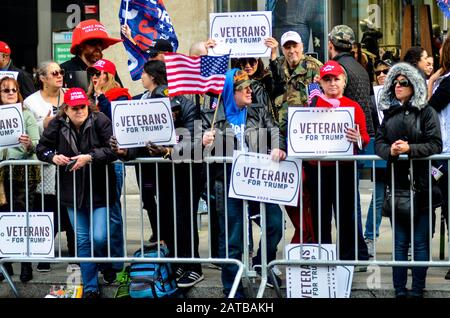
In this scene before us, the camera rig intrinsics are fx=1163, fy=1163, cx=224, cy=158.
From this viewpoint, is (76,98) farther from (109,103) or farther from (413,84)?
(413,84)

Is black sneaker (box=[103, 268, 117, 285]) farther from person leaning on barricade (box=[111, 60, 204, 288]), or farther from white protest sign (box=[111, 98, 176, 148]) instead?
white protest sign (box=[111, 98, 176, 148])

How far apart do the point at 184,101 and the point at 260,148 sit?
80cm

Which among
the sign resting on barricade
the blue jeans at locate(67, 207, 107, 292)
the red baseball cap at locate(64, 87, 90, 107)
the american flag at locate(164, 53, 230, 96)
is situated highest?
the american flag at locate(164, 53, 230, 96)

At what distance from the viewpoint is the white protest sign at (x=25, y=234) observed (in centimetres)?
941

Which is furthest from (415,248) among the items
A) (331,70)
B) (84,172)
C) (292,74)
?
(84,172)

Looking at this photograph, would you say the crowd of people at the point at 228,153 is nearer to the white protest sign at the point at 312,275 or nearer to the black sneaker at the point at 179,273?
the black sneaker at the point at 179,273

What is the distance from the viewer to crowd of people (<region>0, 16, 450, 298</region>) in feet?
29.7

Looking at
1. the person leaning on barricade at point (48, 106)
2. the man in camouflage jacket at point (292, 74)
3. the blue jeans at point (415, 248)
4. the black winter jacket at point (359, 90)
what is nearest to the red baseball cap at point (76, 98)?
the person leaning on barricade at point (48, 106)

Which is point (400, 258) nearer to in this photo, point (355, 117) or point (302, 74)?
point (355, 117)

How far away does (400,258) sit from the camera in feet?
29.6

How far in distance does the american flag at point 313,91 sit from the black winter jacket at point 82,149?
1.71 meters

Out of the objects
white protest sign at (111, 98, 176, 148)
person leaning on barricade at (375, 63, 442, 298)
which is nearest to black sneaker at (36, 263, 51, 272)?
white protest sign at (111, 98, 176, 148)

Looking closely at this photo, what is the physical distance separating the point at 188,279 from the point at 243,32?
2.14m
